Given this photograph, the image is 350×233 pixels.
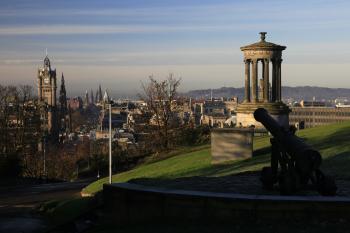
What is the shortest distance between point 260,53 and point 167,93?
325 inches

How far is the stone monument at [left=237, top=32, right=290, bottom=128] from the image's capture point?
33250 millimetres

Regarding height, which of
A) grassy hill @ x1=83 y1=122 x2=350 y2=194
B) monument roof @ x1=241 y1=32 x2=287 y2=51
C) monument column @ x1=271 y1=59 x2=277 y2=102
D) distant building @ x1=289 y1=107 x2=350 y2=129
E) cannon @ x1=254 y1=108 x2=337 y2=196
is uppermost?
monument roof @ x1=241 y1=32 x2=287 y2=51

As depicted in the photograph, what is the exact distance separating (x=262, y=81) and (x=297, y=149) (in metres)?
25.3

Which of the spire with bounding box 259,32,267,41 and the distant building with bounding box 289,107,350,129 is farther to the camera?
the distant building with bounding box 289,107,350,129

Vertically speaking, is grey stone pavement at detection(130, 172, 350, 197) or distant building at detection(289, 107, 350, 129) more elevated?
grey stone pavement at detection(130, 172, 350, 197)

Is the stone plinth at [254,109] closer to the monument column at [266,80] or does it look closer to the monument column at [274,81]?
the monument column at [274,81]

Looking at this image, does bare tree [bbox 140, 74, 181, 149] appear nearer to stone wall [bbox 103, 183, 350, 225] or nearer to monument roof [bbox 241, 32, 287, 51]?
monument roof [bbox 241, 32, 287, 51]

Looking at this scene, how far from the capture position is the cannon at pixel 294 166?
33.0 feet

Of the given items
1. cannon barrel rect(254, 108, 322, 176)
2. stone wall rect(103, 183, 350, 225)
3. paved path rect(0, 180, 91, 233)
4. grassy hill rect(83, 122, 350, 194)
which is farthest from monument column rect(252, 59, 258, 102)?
stone wall rect(103, 183, 350, 225)

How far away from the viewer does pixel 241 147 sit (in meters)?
20.4

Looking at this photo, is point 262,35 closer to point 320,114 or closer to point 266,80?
point 266,80

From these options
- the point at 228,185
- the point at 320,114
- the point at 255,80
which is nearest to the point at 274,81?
the point at 255,80

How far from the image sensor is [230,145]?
20469mm

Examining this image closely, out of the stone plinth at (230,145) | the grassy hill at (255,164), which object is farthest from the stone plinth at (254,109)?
the stone plinth at (230,145)
